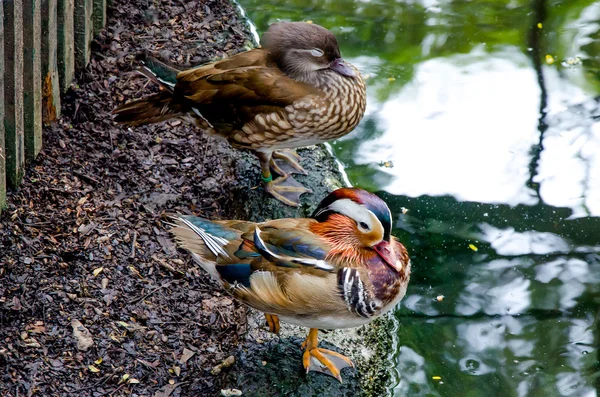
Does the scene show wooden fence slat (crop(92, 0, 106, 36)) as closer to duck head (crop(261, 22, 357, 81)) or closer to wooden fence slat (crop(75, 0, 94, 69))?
wooden fence slat (crop(75, 0, 94, 69))

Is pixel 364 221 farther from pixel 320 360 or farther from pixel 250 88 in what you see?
pixel 250 88

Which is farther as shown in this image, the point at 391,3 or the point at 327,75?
the point at 391,3

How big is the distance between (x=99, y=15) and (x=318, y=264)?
2.69m

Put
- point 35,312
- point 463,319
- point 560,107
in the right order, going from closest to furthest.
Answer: point 35,312, point 463,319, point 560,107

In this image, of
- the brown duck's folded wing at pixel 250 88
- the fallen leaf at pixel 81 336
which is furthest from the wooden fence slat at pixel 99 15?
the fallen leaf at pixel 81 336

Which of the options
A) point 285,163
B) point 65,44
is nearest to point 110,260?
point 285,163

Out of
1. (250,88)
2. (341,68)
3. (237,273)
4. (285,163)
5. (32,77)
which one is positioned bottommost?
(285,163)

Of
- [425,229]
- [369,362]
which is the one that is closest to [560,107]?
[425,229]

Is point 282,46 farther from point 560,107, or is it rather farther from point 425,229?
point 560,107

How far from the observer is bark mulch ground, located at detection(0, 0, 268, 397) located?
10.9ft

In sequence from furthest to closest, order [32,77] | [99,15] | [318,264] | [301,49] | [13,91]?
1. [99,15]
2. [301,49]
3. [32,77]
4. [13,91]
5. [318,264]

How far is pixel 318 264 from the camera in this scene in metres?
3.22

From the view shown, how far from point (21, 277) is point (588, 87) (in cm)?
356

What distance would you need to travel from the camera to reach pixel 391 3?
5.73 meters
